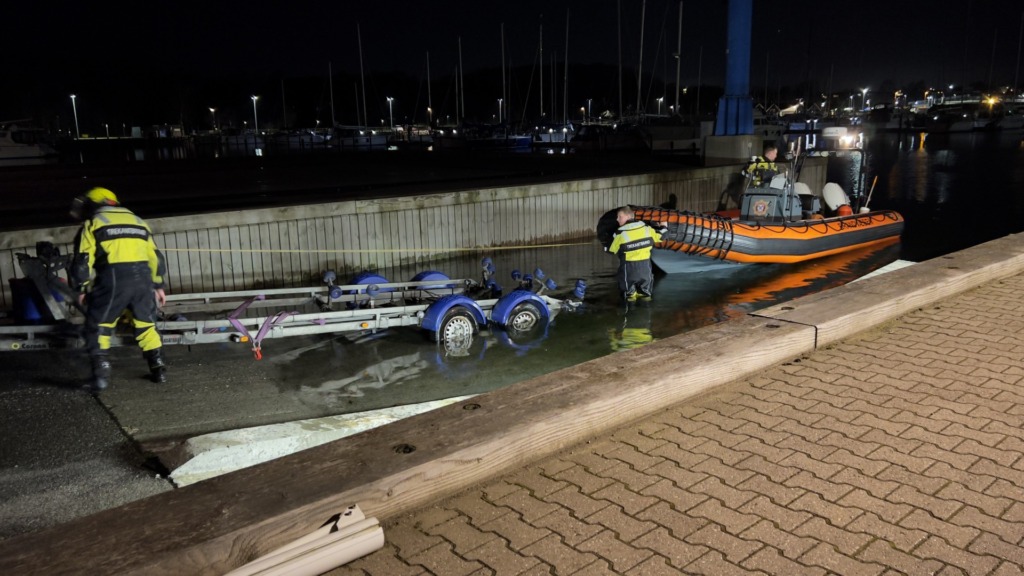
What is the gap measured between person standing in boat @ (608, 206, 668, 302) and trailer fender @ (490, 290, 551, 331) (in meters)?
1.81

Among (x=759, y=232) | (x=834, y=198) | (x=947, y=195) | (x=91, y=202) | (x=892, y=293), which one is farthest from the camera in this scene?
(x=947, y=195)

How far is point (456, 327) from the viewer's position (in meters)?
7.50

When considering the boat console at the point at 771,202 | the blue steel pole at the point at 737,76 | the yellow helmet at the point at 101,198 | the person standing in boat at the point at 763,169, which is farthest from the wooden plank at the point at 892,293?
the blue steel pole at the point at 737,76

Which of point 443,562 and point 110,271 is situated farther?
point 110,271

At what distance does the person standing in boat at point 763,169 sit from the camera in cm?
1240

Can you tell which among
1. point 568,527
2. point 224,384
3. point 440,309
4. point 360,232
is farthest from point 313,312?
point 568,527

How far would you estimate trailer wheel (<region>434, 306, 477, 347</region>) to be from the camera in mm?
7402

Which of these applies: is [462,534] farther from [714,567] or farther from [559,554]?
[714,567]

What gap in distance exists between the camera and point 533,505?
2713mm

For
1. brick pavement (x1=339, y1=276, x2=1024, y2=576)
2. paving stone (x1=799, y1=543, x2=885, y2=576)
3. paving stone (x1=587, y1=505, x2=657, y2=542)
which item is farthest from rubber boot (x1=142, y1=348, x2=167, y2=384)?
paving stone (x1=799, y1=543, x2=885, y2=576)

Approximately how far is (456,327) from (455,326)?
16mm

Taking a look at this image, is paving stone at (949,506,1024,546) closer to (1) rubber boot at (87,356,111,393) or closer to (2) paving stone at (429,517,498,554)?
(2) paving stone at (429,517,498,554)

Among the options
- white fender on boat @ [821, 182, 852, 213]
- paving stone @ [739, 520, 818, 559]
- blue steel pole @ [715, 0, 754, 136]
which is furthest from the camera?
blue steel pole @ [715, 0, 754, 136]

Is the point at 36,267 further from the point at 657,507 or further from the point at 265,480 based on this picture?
the point at 657,507
